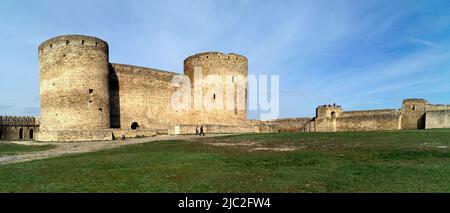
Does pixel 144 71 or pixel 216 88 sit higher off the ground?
pixel 144 71

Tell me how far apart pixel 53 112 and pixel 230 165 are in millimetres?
17557

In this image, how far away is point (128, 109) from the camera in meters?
27.3

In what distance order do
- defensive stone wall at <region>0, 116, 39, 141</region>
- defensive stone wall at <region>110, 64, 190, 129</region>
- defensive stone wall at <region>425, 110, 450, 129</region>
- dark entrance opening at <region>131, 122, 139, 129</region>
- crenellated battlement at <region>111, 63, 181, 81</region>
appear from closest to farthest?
defensive stone wall at <region>425, 110, 450, 129</region>
defensive stone wall at <region>110, 64, 190, 129</region>
crenellated battlement at <region>111, 63, 181, 81</region>
dark entrance opening at <region>131, 122, 139, 129</region>
defensive stone wall at <region>0, 116, 39, 141</region>

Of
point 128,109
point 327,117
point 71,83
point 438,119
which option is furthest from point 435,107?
point 71,83

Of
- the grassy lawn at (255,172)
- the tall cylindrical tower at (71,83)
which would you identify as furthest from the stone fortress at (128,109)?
the grassy lawn at (255,172)

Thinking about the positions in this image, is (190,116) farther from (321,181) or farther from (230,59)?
(321,181)

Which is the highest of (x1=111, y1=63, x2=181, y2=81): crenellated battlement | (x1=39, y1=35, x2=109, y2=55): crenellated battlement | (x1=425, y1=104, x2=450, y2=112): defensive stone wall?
(x1=39, y1=35, x2=109, y2=55): crenellated battlement

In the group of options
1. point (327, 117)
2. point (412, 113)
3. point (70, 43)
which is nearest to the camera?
point (70, 43)

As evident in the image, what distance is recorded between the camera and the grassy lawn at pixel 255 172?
21.8 ft

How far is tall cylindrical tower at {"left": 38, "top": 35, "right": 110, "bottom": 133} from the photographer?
21.9 m

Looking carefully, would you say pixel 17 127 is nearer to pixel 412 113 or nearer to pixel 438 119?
pixel 412 113

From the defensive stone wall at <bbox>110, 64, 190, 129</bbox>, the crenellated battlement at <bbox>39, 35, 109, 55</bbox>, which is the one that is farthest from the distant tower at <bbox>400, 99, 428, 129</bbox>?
the crenellated battlement at <bbox>39, 35, 109, 55</bbox>

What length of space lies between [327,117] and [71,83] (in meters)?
22.6

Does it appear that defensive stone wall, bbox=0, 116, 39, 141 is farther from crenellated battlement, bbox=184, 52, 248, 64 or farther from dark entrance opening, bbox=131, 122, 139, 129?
A: crenellated battlement, bbox=184, 52, 248, 64
